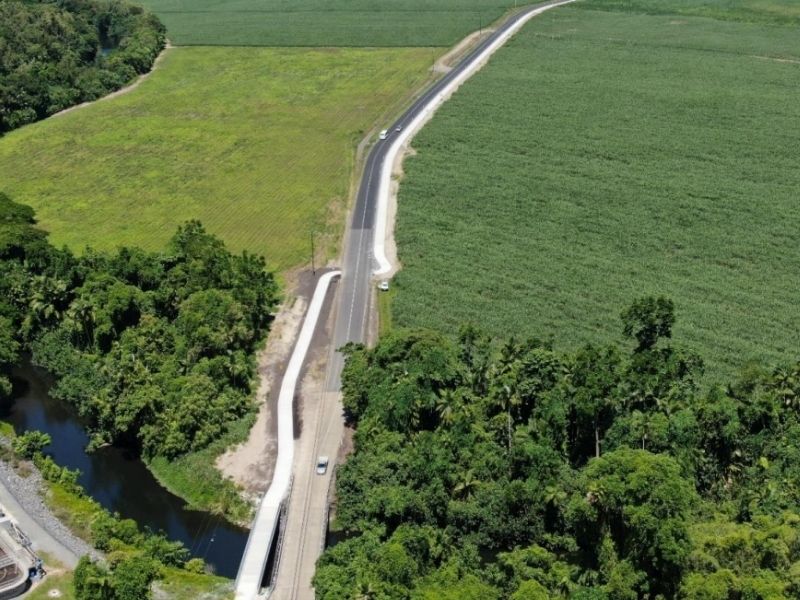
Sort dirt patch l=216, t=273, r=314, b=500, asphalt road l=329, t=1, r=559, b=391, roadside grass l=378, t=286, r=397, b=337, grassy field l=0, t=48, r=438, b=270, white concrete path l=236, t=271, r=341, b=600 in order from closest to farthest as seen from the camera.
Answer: white concrete path l=236, t=271, r=341, b=600 → dirt patch l=216, t=273, r=314, b=500 → asphalt road l=329, t=1, r=559, b=391 → roadside grass l=378, t=286, r=397, b=337 → grassy field l=0, t=48, r=438, b=270

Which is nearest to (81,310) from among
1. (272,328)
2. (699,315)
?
(272,328)

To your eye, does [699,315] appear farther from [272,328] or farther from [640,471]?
[272,328]

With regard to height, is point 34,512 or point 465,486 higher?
point 465,486

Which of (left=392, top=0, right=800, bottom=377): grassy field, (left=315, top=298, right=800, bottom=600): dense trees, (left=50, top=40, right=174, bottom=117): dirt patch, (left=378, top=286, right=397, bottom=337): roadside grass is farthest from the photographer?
(left=50, top=40, right=174, bottom=117): dirt patch

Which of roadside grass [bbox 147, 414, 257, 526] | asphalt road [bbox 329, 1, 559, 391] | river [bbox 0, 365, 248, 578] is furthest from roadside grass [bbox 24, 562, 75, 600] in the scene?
asphalt road [bbox 329, 1, 559, 391]

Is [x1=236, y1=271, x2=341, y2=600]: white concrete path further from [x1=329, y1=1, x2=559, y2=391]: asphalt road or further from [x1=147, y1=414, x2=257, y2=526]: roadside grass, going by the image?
[x1=329, y1=1, x2=559, y2=391]: asphalt road

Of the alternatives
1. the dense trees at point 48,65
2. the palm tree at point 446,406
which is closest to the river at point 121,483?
the palm tree at point 446,406

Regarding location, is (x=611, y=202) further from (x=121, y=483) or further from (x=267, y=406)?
(x=121, y=483)

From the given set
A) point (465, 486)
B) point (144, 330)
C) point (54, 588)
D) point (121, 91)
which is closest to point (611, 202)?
point (465, 486)
